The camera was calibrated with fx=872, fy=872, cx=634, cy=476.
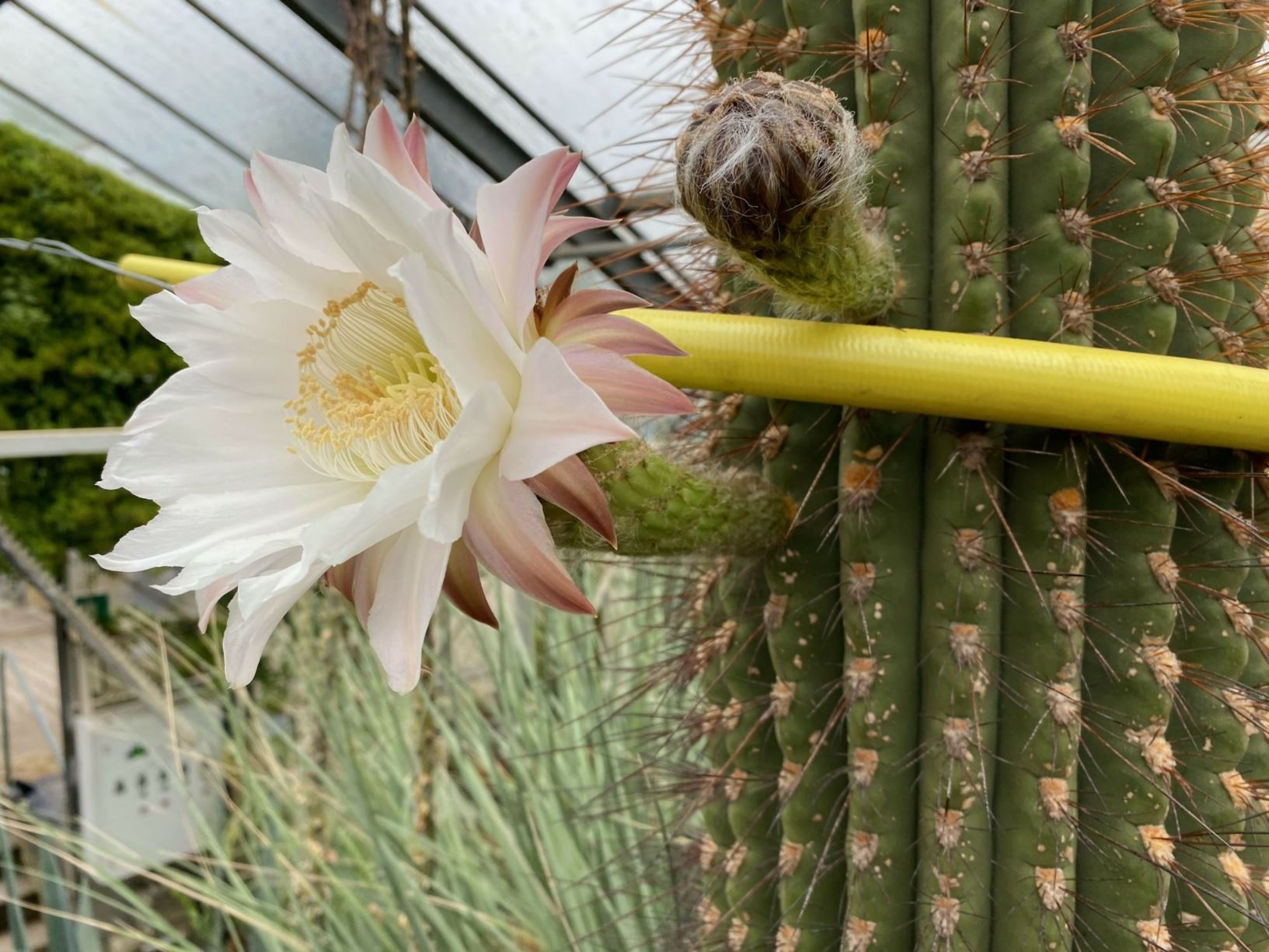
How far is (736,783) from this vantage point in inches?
18.1

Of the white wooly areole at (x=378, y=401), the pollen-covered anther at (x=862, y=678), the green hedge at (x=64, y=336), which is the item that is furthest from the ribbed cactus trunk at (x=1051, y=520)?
the green hedge at (x=64, y=336)

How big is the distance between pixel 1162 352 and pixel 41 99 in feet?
11.8

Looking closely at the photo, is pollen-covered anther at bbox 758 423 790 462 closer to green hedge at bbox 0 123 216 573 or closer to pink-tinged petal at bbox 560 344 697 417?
pink-tinged petal at bbox 560 344 697 417

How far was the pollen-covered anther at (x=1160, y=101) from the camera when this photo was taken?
1.21 feet

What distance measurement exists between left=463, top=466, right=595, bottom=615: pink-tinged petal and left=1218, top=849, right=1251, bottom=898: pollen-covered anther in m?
0.32

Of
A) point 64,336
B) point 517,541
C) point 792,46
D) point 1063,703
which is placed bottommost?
point 1063,703

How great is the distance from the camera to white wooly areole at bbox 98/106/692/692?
257mm

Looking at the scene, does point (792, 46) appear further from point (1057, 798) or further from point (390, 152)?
point (1057, 798)

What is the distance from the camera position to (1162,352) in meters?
0.36

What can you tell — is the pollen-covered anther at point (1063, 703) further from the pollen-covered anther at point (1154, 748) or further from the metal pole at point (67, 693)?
the metal pole at point (67, 693)

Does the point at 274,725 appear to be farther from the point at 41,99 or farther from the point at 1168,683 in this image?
the point at 41,99

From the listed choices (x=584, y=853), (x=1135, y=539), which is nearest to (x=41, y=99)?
(x=584, y=853)

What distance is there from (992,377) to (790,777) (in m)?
0.22

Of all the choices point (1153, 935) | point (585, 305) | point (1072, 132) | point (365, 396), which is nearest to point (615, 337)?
point (585, 305)
